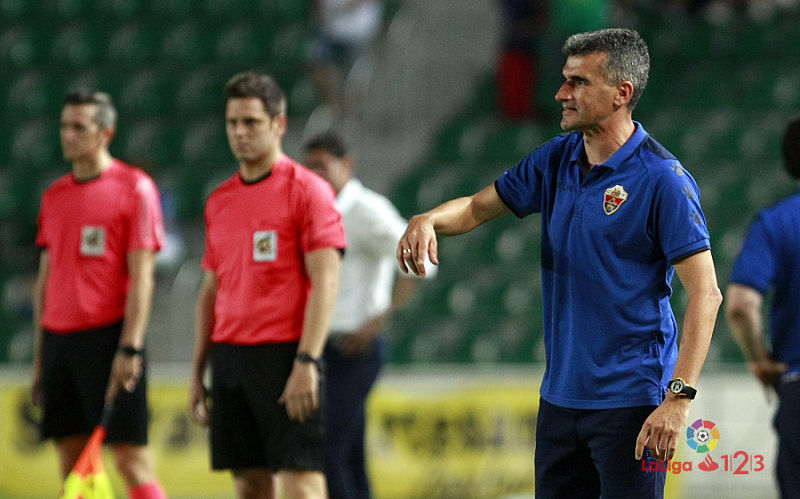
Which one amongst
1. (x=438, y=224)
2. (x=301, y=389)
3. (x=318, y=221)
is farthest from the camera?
(x=318, y=221)

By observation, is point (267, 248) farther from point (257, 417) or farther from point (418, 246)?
point (418, 246)

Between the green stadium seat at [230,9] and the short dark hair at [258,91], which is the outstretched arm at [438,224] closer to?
the short dark hair at [258,91]

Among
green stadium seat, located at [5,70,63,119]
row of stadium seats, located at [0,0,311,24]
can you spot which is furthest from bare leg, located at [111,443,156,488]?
row of stadium seats, located at [0,0,311,24]

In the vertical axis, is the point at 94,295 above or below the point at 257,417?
above

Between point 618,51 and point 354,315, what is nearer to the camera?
point 618,51

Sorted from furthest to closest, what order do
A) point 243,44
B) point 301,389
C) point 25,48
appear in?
point 25,48 → point 243,44 → point 301,389

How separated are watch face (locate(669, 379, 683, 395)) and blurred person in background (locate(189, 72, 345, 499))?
178 cm

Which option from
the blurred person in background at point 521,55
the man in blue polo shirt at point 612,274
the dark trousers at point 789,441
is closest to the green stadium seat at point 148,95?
the blurred person in background at point 521,55

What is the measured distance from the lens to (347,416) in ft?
19.6

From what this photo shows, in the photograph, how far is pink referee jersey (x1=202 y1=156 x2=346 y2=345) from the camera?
16.6 ft

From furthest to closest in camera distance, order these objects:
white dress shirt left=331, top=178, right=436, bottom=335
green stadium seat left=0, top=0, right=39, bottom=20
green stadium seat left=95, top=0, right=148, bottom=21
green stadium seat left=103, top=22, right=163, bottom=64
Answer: green stadium seat left=0, top=0, right=39, bottom=20 → green stadium seat left=95, top=0, right=148, bottom=21 → green stadium seat left=103, top=22, right=163, bottom=64 → white dress shirt left=331, top=178, right=436, bottom=335

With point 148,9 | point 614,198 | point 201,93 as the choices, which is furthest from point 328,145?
point 148,9

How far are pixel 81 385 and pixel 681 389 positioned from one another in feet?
11.0

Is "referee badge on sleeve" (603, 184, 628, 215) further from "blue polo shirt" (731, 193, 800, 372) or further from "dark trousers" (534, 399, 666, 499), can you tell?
"blue polo shirt" (731, 193, 800, 372)
